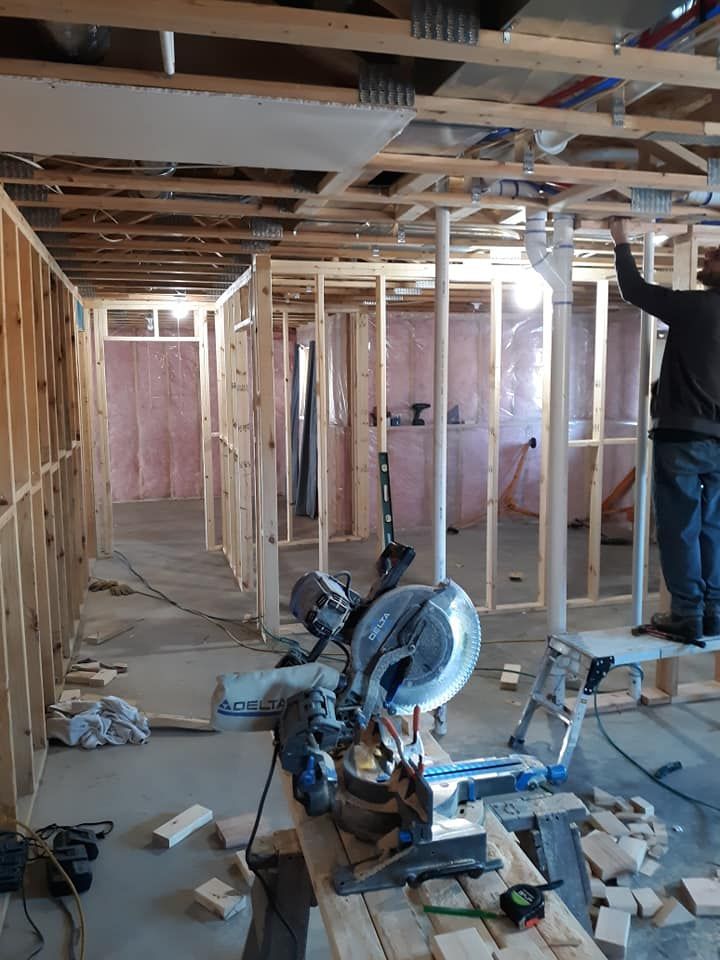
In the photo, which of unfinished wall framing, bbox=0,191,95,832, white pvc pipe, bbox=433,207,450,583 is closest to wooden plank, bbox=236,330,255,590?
unfinished wall framing, bbox=0,191,95,832

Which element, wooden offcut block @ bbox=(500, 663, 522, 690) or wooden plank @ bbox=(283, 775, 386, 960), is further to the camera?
wooden offcut block @ bbox=(500, 663, 522, 690)

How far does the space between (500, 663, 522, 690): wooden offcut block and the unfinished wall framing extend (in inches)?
90.9

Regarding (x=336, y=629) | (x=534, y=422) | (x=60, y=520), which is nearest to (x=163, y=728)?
(x=60, y=520)

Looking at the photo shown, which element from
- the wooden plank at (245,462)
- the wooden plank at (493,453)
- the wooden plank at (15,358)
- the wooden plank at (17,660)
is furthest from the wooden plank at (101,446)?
the wooden plank at (17,660)

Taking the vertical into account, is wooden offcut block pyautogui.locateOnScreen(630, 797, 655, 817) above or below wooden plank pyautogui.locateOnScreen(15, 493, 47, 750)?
below

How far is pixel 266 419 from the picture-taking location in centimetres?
474

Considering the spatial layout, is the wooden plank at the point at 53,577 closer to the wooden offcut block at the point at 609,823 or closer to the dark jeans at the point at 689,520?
the wooden offcut block at the point at 609,823

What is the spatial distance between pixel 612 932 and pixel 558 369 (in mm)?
2337

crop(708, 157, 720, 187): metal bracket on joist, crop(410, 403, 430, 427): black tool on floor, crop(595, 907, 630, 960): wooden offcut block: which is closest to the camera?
crop(595, 907, 630, 960): wooden offcut block

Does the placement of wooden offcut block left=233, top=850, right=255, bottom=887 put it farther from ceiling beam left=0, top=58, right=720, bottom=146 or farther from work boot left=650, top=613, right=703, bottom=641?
ceiling beam left=0, top=58, right=720, bottom=146

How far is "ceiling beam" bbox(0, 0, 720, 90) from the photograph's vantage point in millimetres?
1508

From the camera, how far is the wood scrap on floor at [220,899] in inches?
92.4

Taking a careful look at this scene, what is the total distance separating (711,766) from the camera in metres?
3.28

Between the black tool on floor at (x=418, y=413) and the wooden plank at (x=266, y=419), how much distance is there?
11.5ft
